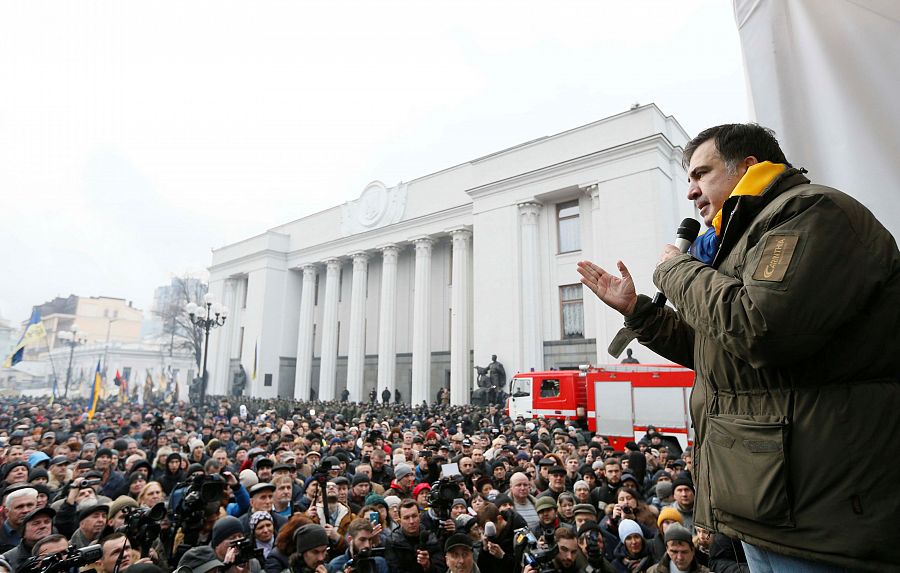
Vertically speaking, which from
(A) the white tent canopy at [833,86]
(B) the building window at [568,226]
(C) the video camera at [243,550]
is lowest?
(C) the video camera at [243,550]

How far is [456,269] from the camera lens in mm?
29688

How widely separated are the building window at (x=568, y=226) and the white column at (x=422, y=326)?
883cm

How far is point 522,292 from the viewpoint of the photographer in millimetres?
25969

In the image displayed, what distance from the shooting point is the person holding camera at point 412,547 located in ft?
14.2

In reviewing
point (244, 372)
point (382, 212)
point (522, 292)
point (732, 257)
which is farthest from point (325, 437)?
point (244, 372)

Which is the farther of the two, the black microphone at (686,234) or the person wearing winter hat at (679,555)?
the person wearing winter hat at (679,555)

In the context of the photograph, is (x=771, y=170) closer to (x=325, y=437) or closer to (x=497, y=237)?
(x=325, y=437)

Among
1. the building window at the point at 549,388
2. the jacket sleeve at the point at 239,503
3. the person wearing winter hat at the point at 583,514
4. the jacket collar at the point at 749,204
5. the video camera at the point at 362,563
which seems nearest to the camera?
the jacket collar at the point at 749,204

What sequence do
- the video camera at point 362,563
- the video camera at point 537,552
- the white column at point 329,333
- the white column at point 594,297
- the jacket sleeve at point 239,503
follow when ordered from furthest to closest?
the white column at point 329,333
the white column at point 594,297
the jacket sleeve at point 239,503
the video camera at point 362,563
the video camera at point 537,552

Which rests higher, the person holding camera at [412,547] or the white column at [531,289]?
the white column at [531,289]

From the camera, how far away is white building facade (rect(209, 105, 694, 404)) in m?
23.7

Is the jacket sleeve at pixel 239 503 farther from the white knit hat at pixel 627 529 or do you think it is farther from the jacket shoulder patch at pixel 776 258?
the jacket shoulder patch at pixel 776 258

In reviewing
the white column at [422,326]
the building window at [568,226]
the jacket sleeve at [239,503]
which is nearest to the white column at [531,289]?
the building window at [568,226]

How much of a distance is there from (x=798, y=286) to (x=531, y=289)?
25157mm
